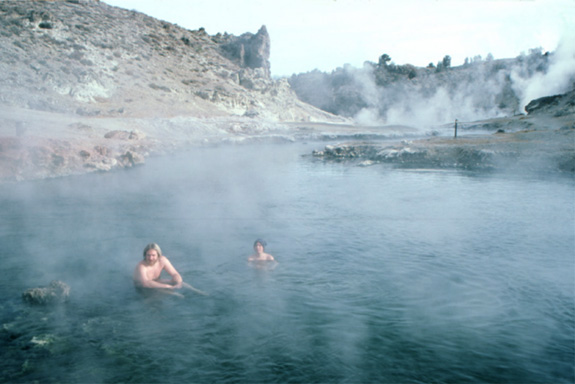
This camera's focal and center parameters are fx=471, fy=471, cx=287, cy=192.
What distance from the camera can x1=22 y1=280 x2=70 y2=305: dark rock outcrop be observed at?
232 inches

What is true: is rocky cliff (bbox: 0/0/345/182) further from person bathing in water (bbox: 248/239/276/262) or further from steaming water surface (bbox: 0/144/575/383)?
person bathing in water (bbox: 248/239/276/262)

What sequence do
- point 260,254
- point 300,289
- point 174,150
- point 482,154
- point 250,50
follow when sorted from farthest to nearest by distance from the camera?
point 250,50 → point 174,150 → point 482,154 → point 260,254 → point 300,289

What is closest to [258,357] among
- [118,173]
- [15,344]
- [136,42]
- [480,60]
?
[15,344]

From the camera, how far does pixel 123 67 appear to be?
132 feet

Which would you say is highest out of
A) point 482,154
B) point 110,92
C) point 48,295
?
point 110,92

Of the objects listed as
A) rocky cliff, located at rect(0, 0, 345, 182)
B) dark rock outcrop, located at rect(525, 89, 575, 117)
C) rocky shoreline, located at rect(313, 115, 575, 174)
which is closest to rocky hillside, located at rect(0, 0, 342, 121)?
rocky cliff, located at rect(0, 0, 345, 182)

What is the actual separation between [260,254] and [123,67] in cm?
3735

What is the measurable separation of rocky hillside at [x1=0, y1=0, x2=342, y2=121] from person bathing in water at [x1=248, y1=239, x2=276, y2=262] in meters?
24.1

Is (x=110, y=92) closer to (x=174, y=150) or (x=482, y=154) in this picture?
(x=174, y=150)

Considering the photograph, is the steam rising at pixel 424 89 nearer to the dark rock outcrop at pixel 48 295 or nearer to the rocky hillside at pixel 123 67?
the rocky hillside at pixel 123 67

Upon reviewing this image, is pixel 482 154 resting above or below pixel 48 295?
above

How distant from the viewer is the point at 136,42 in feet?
157

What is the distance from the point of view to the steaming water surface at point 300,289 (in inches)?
188

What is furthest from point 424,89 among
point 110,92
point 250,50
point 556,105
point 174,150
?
point 174,150
